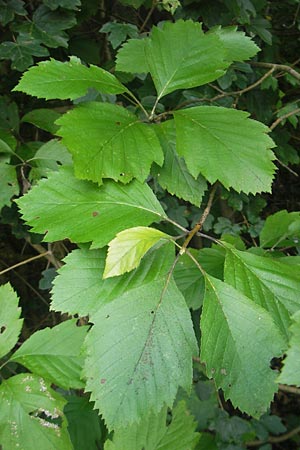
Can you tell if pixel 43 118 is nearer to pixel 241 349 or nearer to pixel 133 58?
pixel 133 58

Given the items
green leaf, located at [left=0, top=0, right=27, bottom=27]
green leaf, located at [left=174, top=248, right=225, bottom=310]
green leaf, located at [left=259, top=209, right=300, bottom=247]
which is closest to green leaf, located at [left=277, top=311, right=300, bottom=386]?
green leaf, located at [left=174, top=248, right=225, bottom=310]

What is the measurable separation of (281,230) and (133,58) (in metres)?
0.50

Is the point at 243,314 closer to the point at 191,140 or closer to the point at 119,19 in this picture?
the point at 191,140

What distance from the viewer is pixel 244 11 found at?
59.4 inches

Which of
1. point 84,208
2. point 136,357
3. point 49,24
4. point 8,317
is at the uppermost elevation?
point 49,24

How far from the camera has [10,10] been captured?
1385 mm

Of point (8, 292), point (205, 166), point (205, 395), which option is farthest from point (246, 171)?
point (205, 395)

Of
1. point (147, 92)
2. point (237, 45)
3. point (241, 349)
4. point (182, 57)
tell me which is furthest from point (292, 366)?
point (147, 92)

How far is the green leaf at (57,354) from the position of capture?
110cm

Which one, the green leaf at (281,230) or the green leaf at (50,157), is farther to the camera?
the green leaf at (50,157)

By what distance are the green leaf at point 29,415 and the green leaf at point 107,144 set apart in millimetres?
546

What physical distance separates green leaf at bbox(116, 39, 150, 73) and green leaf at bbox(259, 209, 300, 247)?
43 centimetres

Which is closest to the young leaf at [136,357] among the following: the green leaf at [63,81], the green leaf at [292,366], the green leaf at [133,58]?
the green leaf at [292,366]

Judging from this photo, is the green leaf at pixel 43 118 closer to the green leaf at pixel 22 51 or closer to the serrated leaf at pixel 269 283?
the green leaf at pixel 22 51
